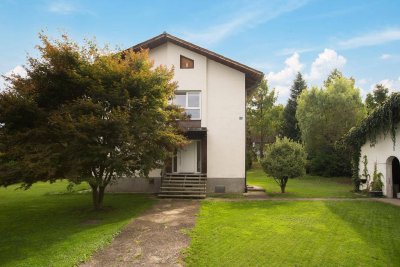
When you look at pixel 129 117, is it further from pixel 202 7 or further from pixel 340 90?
pixel 340 90

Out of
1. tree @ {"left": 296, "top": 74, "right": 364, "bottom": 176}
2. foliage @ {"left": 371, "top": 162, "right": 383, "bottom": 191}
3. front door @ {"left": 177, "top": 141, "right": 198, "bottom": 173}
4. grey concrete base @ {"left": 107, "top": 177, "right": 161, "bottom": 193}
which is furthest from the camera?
tree @ {"left": 296, "top": 74, "right": 364, "bottom": 176}

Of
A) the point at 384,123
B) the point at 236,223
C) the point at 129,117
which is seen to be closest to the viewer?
the point at 236,223

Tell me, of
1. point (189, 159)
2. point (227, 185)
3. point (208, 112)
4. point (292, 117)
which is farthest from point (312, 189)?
point (292, 117)

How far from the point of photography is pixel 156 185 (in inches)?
808

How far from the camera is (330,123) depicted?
35.2 metres

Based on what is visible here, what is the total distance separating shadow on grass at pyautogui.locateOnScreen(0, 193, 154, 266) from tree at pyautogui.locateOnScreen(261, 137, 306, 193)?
286 inches

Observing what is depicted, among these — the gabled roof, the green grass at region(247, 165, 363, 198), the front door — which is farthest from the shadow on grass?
the gabled roof

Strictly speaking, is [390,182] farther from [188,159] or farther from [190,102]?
[190,102]

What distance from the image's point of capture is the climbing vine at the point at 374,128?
17969mm

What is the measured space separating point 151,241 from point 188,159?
11.1 metres

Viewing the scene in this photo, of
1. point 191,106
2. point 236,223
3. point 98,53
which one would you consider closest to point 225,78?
point 191,106

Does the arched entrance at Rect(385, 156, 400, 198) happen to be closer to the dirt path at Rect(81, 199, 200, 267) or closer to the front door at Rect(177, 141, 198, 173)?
the front door at Rect(177, 141, 198, 173)

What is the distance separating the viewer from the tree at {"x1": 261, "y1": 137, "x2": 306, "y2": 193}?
18891mm

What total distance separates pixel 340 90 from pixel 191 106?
22.4 meters
